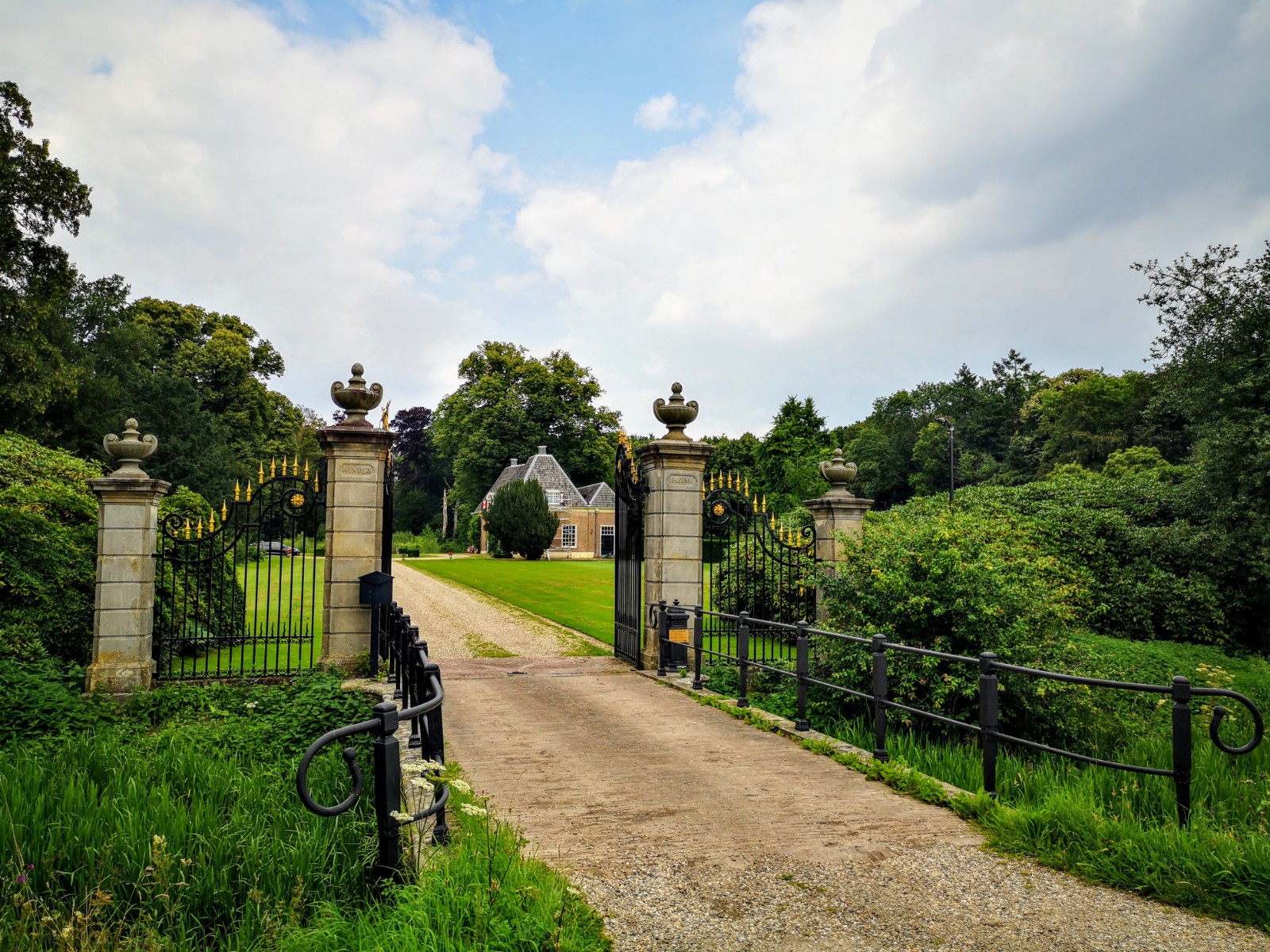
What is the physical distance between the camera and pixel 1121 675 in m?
10.2

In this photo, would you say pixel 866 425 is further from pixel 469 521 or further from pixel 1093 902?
pixel 1093 902

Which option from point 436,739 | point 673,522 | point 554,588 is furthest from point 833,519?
point 554,588

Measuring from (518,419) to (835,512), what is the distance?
47.0 meters

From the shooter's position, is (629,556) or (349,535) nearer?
(349,535)

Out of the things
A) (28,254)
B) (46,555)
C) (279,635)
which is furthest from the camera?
(28,254)

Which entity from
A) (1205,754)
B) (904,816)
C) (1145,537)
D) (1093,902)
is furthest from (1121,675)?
(1093,902)

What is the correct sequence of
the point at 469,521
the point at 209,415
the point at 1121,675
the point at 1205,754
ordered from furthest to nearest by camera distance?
the point at 469,521 → the point at 209,415 → the point at 1121,675 → the point at 1205,754

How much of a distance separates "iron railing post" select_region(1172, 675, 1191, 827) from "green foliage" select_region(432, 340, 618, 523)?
165 ft

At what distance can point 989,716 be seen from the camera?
17.1 feet

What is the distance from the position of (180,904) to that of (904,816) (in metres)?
3.93

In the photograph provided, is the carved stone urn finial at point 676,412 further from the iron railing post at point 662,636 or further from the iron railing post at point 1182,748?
the iron railing post at point 1182,748

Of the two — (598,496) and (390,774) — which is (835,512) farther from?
(598,496)

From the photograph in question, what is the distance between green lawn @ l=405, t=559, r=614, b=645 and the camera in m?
17.0

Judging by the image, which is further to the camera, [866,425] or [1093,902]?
[866,425]
